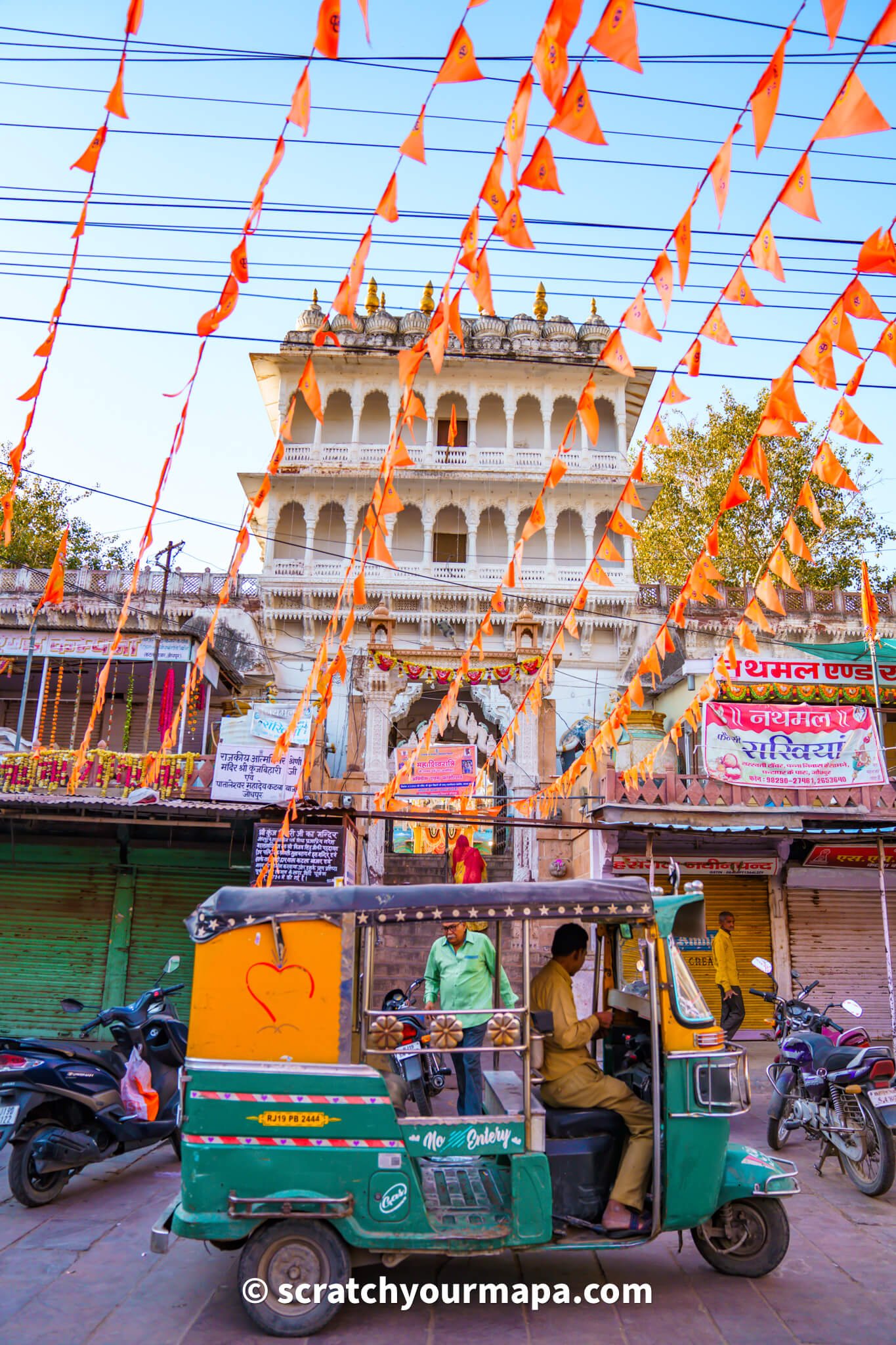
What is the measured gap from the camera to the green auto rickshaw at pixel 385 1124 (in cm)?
424

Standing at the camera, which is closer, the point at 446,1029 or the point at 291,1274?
the point at 291,1274

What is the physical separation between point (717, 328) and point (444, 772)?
11.7 metres

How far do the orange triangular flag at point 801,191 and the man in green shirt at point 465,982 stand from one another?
4.54 meters

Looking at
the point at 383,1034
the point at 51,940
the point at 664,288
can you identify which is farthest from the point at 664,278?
the point at 51,940

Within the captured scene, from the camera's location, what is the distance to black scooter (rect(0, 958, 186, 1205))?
238 inches

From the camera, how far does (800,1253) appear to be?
5164 millimetres

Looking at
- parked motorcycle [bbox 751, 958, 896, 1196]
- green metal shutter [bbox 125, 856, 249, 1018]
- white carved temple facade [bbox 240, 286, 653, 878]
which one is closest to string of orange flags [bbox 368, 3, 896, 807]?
parked motorcycle [bbox 751, 958, 896, 1196]

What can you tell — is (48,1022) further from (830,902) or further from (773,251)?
(773,251)

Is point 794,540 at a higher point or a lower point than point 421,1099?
higher

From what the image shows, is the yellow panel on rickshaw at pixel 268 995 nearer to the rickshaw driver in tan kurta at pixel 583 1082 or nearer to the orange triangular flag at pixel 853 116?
the rickshaw driver in tan kurta at pixel 583 1082

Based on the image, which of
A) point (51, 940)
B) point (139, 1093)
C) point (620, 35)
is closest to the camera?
point (620, 35)

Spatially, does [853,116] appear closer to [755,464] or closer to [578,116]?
[578,116]

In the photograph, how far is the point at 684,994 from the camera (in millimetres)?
4801

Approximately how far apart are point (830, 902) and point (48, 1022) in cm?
1262
